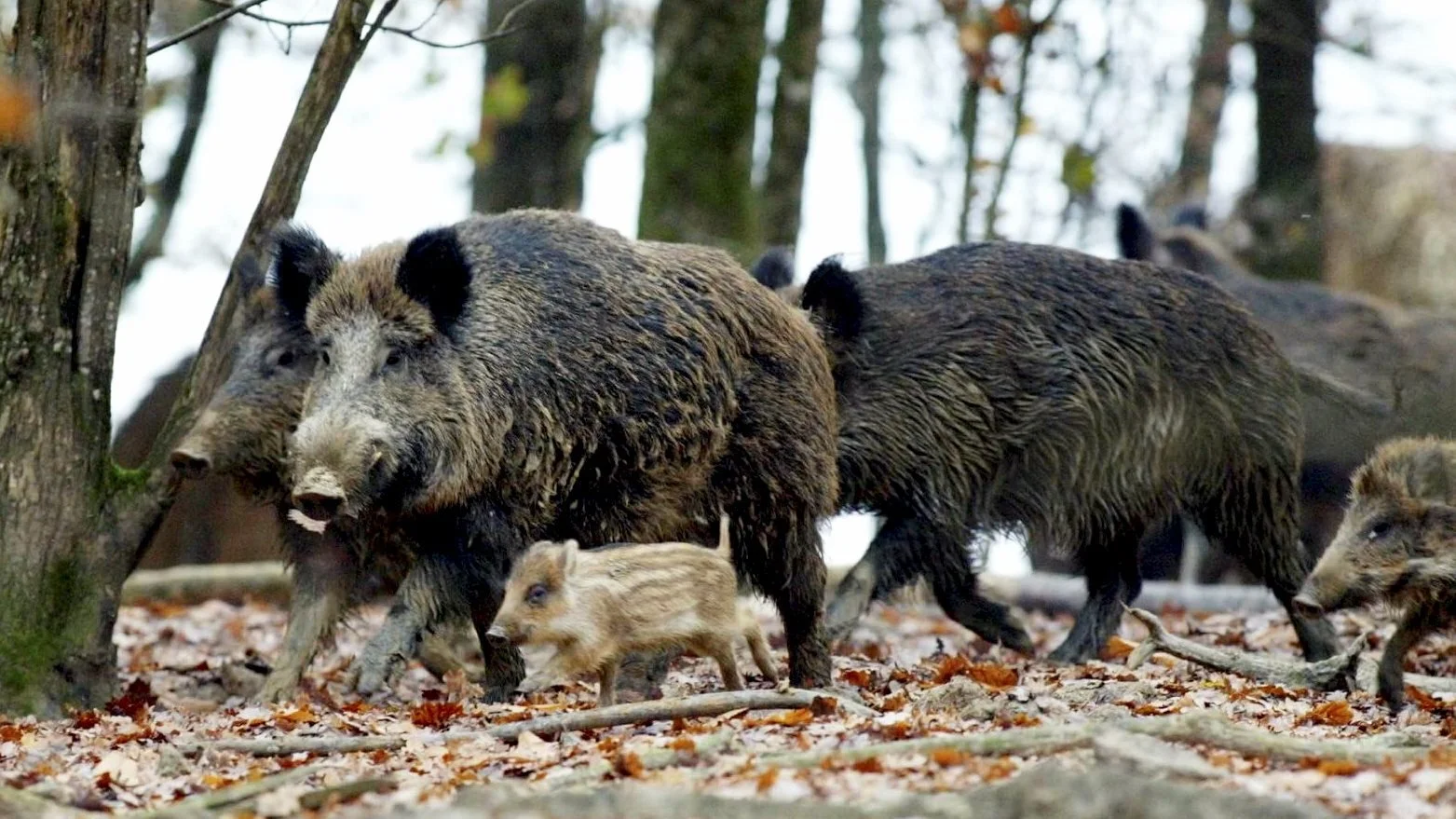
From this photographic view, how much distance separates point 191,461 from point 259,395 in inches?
21.4

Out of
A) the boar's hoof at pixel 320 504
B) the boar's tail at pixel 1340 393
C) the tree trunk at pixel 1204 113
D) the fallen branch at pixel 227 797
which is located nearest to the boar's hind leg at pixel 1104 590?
→ the boar's tail at pixel 1340 393

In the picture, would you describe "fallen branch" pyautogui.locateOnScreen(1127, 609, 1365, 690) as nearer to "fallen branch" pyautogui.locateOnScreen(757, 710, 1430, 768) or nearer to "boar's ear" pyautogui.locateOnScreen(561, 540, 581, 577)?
"fallen branch" pyautogui.locateOnScreen(757, 710, 1430, 768)

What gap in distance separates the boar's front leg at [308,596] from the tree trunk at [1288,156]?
36.7 feet

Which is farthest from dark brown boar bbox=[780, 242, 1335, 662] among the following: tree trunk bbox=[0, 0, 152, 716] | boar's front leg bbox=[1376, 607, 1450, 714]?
tree trunk bbox=[0, 0, 152, 716]

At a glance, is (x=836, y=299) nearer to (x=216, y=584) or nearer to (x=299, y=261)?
(x=299, y=261)

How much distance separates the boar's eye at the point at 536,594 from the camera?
22.6 feet

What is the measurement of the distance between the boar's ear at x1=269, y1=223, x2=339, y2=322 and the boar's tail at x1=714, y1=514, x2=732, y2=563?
195 cm

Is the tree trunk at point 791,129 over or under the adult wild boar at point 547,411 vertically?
over

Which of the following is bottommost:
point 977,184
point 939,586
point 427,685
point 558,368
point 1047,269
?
point 427,685

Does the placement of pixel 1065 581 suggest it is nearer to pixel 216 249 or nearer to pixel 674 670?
pixel 674 670

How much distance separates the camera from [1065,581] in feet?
41.6

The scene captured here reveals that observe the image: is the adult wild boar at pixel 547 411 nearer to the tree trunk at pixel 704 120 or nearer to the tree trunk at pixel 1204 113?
the tree trunk at pixel 704 120

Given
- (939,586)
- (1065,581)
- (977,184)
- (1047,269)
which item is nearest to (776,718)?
(939,586)

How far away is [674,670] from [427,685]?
129cm
